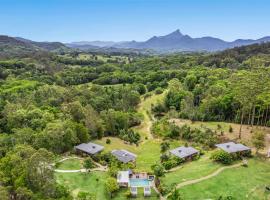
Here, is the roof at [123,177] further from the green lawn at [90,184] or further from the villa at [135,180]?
the green lawn at [90,184]

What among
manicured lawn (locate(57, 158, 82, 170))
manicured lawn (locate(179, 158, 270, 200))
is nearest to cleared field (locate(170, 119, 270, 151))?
manicured lawn (locate(179, 158, 270, 200))

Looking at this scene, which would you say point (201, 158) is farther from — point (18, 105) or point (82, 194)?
→ point (18, 105)

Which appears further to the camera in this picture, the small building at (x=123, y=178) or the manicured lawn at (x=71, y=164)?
the manicured lawn at (x=71, y=164)

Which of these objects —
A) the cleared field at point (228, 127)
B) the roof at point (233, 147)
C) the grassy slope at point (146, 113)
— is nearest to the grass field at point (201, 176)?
the cleared field at point (228, 127)

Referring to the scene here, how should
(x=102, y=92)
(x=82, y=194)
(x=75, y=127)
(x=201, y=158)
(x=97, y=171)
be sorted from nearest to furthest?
(x=82, y=194) < (x=97, y=171) < (x=201, y=158) < (x=75, y=127) < (x=102, y=92)

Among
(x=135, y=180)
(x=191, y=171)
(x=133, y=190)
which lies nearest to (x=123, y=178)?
(x=135, y=180)

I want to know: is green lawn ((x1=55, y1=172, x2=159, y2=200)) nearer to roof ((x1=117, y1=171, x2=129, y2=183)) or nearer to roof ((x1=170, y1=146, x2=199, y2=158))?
roof ((x1=117, y1=171, x2=129, y2=183))

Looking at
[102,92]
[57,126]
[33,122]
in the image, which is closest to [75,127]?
[57,126]
